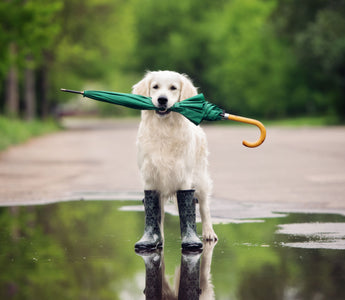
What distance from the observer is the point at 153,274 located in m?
5.92

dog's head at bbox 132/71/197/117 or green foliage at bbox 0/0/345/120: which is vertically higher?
green foliage at bbox 0/0/345/120

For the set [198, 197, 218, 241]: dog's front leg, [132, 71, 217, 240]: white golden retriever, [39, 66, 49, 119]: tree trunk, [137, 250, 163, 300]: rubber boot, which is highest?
[39, 66, 49, 119]: tree trunk

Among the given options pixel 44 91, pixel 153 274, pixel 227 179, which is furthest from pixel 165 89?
pixel 44 91

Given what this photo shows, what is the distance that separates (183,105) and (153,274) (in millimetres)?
1729

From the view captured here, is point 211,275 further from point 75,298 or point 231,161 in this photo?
point 231,161

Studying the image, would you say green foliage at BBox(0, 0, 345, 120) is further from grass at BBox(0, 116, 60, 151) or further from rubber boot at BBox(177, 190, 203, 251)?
rubber boot at BBox(177, 190, 203, 251)

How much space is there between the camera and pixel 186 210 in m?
7.09

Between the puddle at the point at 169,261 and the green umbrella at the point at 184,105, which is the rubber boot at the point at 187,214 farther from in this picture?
the green umbrella at the point at 184,105

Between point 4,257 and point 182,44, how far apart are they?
6926 cm

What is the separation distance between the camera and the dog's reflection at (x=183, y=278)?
205 inches

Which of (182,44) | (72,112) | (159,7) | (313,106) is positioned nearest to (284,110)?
(313,106)

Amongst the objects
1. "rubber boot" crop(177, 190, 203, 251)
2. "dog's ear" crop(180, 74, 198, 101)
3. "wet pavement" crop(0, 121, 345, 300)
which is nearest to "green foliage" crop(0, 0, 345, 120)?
"wet pavement" crop(0, 121, 345, 300)

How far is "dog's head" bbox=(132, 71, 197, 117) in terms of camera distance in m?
6.86

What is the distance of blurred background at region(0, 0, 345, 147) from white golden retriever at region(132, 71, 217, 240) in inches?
745
